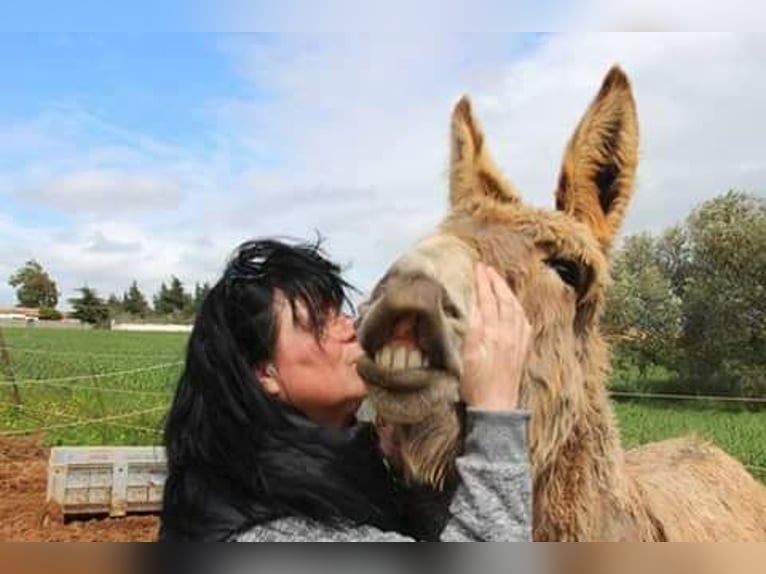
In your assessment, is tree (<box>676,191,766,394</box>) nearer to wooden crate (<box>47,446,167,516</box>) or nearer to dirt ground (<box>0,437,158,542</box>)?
wooden crate (<box>47,446,167,516</box>)

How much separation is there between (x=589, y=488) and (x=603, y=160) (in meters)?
0.49

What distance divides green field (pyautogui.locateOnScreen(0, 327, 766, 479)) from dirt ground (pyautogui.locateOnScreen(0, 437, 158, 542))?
2.96 feet

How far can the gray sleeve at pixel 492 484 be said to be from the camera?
0.81m

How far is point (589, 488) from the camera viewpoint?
1082mm

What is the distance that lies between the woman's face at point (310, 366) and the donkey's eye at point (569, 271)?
304mm

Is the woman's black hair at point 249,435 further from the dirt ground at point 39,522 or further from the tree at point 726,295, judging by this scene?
the tree at point 726,295

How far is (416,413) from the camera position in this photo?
0.83 m

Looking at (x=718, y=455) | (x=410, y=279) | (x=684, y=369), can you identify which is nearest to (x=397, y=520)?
(x=410, y=279)

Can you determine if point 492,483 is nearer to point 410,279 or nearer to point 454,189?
point 410,279

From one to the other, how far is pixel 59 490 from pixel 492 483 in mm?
4338

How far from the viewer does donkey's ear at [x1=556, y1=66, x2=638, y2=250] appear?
3.88 feet

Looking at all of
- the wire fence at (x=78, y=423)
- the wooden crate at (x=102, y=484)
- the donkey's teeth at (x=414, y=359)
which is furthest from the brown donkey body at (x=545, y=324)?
the wire fence at (x=78, y=423)

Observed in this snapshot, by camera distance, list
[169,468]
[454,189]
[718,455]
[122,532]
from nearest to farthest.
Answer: [169,468]
[454,189]
[718,455]
[122,532]

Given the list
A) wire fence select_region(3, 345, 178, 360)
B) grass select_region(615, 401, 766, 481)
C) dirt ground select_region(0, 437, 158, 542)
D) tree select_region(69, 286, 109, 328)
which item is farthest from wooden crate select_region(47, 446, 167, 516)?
grass select_region(615, 401, 766, 481)
